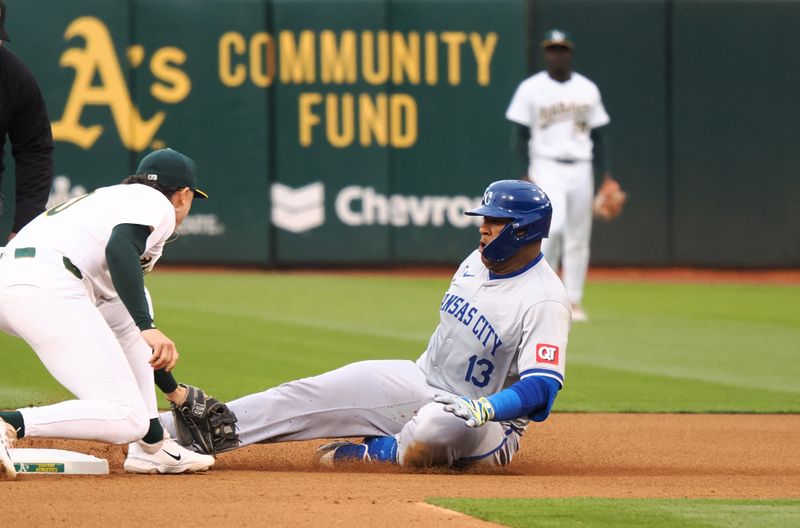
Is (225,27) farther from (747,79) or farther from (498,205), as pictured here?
(498,205)

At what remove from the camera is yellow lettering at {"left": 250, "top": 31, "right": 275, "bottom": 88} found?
15.1 m

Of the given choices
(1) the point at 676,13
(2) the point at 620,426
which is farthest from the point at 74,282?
(1) the point at 676,13

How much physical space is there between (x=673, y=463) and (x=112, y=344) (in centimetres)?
254

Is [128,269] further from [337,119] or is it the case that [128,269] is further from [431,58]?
[431,58]

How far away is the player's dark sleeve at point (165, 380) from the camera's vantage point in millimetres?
5477

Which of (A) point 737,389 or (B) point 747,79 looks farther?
(B) point 747,79

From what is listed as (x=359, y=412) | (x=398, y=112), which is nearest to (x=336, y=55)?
(x=398, y=112)

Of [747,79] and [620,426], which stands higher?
[747,79]

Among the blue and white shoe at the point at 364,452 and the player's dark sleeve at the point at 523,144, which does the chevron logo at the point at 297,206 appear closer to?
the player's dark sleeve at the point at 523,144

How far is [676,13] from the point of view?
1552 centimetres

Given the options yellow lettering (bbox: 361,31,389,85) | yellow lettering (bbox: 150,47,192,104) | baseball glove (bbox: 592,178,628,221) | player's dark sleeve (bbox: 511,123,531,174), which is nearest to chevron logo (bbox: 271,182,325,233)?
yellow lettering (bbox: 361,31,389,85)

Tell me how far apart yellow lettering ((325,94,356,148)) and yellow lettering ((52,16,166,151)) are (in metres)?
1.72

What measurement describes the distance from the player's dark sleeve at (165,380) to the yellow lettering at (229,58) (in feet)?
32.3

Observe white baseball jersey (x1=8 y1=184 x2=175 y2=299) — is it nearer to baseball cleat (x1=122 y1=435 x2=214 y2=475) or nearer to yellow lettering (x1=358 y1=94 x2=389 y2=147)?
baseball cleat (x1=122 y1=435 x2=214 y2=475)
